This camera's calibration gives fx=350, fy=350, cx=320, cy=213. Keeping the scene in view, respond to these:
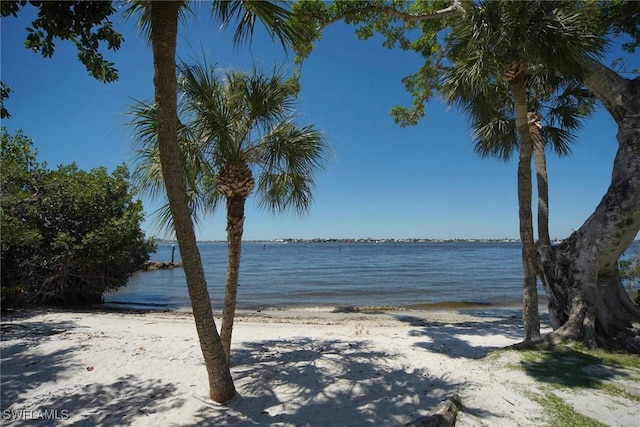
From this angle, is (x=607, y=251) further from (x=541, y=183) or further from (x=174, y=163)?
(x=174, y=163)

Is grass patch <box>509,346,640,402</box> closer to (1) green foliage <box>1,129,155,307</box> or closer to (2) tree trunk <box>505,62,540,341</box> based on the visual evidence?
(2) tree trunk <box>505,62,540,341</box>

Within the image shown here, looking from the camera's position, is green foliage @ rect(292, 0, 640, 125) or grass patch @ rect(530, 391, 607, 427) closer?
grass patch @ rect(530, 391, 607, 427)

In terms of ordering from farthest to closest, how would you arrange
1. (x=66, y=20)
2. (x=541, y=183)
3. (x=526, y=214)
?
1. (x=541, y=183)
2. (x=526, y=214)
3. (x=66, y=20)

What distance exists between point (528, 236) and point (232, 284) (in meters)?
5.45

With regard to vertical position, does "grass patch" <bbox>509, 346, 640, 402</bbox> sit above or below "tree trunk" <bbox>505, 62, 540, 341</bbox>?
below

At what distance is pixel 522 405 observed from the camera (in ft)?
13.4

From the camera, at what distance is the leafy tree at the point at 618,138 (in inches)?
219

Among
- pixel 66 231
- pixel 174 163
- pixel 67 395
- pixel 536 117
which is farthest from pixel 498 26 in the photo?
pixel 66 231

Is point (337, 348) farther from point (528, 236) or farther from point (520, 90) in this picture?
point (520, 90)

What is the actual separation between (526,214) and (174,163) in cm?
613

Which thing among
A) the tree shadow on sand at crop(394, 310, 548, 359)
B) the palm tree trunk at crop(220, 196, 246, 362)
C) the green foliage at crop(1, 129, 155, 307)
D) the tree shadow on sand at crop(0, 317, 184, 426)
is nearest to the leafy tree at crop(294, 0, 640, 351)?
the tree shadow on sand at crop(394, 310, 548, 359)

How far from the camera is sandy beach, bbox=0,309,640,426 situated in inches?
157

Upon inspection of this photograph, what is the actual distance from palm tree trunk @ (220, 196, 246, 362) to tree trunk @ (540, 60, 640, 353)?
18.0 feet

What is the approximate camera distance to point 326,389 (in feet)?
15.9
